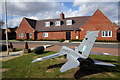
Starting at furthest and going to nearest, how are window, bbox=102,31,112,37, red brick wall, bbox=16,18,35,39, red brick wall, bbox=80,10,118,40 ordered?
red brick wall, bbox=16,18,35,39 → window, bbox=102,31,112,37 → red brick wall, bbox=80,10,118,40

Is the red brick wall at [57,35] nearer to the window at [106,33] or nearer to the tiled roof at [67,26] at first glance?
the tiled roof at [67,26]

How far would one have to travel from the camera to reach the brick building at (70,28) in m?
22.8

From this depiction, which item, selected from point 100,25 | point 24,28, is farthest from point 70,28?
point 24,28

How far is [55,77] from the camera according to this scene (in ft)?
18.4

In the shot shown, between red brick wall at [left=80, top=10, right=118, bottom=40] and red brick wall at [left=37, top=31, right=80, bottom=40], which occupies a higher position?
red brick wall at [left=80, top=10, right=118, bottom=40]

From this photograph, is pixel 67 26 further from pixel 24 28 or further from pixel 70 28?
pixel 24 28

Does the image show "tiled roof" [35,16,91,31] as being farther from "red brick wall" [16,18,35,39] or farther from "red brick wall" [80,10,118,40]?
"red brick wall" [80,10,118,40]

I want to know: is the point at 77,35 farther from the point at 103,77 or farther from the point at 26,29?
the point at 103,77

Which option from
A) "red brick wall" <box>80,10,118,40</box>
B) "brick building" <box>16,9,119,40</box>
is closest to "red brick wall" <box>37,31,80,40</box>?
"brick building" <box>16,9,119,40</box>

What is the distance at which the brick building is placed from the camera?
22828 millimetres

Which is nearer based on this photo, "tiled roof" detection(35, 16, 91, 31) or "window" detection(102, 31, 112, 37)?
"window" detection(102, 31, 112, 37)

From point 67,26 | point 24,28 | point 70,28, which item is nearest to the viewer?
point 70,28

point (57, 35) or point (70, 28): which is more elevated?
point (70, 28)

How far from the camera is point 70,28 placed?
27.1 m
